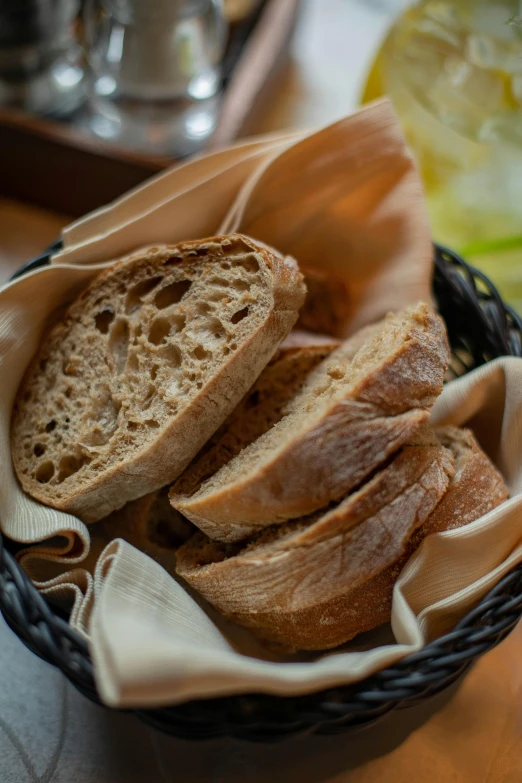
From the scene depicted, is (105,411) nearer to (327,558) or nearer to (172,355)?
(172,355)

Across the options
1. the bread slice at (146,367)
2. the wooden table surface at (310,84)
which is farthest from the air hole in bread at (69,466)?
the wooden table surface at (310,84)

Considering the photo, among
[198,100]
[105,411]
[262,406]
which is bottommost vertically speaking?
[262,406]

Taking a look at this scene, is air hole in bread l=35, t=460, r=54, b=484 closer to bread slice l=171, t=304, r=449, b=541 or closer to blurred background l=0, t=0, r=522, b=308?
bread slice l=171, t=304, r=449, b=541

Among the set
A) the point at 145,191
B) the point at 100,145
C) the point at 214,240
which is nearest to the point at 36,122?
the point at 100,145

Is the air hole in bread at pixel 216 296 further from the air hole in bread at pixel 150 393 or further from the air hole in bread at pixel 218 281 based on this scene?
the air hole in bread at pixel 150 393

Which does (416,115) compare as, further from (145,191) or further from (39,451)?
(39,451)

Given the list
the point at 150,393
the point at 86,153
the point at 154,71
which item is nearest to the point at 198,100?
the point at 154,71
